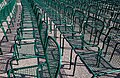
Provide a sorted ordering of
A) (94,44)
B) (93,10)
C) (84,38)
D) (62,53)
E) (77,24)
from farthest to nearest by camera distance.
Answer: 1. (93,10)
2. (77,24)
3. (62,53)
4. (84,38)
5. (94,44)

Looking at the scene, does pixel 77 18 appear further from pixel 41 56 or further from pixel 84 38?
pixel 41 56

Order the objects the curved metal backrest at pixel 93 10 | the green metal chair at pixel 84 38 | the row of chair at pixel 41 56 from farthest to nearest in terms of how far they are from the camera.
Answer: the curved metal backrest at pixel 93 10
the green metal chair at pixel 84 38
the row of chair at pixel 41 56

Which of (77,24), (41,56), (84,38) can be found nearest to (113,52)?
(84,38)

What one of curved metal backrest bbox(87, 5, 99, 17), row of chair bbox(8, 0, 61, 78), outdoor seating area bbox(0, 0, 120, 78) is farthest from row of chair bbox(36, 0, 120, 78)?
curved metal backrest bbox(87, 5, 99, 17)

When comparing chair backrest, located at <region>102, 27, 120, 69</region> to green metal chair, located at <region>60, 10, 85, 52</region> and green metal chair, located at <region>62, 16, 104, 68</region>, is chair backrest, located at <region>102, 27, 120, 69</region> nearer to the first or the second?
green metal chair, located at <region>62, 16, 104, 68</region>

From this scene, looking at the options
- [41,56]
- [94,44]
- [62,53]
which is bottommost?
[62,53]

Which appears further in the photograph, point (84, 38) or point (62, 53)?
point (62, 53)

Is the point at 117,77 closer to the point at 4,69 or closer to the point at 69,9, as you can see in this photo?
the point at 4,69

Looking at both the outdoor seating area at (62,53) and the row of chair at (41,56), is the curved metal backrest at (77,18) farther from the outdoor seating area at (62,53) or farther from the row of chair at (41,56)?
the row of chair at (41,56)

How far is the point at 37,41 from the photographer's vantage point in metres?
3.63

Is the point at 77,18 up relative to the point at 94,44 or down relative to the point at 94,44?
up

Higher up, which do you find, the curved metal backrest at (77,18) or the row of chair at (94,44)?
the curved metal backrest at (77,18)

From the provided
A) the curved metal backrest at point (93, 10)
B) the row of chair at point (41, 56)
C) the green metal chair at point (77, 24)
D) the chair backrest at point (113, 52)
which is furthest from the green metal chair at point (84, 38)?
the curved metal backrest at point (93, 10)

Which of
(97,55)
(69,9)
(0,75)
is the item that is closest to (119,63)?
(97,55)
